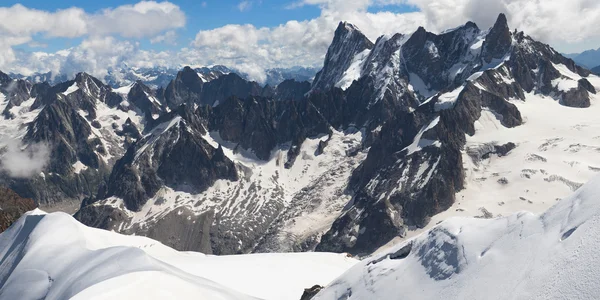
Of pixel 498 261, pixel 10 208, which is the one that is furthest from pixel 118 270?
pixel 10 208

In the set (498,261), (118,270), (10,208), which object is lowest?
(10,208)

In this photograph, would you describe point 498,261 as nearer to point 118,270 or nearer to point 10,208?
point 118,270

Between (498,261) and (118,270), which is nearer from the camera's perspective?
(498,261)

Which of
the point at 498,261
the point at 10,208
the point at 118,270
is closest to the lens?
the point at 498,261

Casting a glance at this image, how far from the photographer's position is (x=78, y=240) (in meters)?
59.7

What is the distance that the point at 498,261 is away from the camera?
3559 cm

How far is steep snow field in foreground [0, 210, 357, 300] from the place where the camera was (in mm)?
42500

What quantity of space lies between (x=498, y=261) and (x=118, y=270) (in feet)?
130

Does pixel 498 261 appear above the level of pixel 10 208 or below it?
above

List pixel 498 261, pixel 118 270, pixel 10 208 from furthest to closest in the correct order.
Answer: pixel 10 208
pixel 118 270
pixel 498 261

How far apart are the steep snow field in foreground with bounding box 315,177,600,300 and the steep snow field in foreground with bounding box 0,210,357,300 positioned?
16.5 metres

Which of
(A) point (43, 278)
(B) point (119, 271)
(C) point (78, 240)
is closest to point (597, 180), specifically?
(B) point (119, 271)

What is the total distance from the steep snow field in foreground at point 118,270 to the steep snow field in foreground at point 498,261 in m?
16.5

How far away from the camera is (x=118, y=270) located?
4572cm
